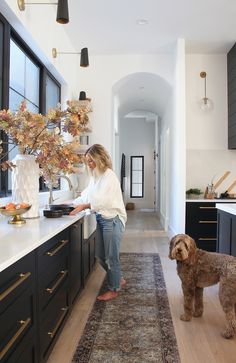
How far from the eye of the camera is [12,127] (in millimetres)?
2029

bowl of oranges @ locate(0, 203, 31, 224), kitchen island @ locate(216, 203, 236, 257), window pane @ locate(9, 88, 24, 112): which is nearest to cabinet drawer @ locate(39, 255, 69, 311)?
bowl of oranges @ locate(0, 203, 31, 224)

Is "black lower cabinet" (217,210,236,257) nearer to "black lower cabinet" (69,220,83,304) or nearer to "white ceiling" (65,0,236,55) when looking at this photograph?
"black lower cabinet" (69,220,83,304)

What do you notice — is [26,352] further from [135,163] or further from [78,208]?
[135,163]

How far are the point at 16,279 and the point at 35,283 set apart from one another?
0.25m

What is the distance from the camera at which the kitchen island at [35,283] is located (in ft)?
4.15

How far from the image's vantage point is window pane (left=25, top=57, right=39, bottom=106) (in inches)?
135

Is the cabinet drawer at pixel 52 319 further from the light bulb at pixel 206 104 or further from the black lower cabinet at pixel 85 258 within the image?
the light bulb at pixel 206 104

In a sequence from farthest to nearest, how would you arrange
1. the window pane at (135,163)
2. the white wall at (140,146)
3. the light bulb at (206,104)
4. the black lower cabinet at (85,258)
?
the window pane at (135,163) < the white wall at (140,146) < the light bulb at (206,104) < the black lower cabinet at (85,258)

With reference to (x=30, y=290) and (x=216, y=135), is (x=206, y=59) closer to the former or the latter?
(x=216, y=135)

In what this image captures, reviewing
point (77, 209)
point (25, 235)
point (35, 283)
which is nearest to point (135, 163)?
point (77, 209)

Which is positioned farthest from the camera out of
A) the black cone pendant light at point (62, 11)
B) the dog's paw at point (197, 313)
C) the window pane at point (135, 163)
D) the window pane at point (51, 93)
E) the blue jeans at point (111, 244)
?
the window pane at point (135, 163)

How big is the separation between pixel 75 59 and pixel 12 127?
344 cm

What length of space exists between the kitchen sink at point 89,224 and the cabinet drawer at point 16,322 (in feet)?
4.71

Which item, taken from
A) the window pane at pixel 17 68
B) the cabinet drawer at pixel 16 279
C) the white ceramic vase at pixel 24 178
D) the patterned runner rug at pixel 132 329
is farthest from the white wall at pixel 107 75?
the cabinet drawer at pixel 16 279
